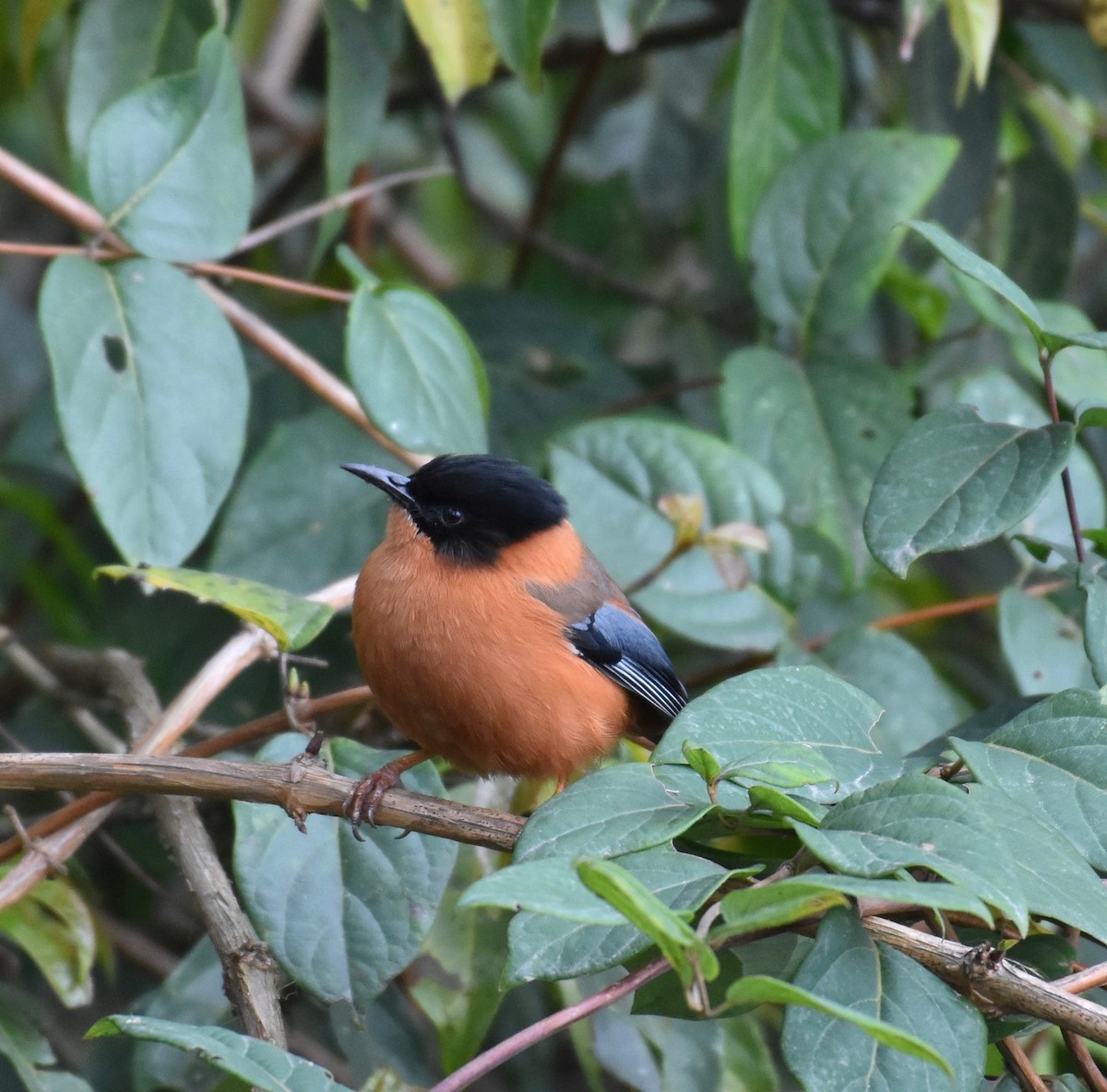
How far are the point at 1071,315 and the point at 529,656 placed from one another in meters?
1.72

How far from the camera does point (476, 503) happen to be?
3.40m

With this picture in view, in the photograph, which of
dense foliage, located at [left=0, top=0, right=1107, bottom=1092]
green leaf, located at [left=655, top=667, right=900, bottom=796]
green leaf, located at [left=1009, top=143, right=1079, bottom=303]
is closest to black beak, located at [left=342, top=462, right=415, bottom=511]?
dense foliage, located at [left=0, top=0, right=1107, bottom=1092]

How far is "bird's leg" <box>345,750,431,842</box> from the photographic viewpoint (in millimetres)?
2289

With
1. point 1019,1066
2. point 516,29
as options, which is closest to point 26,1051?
point 1019,1066

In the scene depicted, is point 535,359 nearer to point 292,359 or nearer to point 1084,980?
point 292,359

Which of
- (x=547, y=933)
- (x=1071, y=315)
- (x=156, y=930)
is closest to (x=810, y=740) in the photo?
(x=547, y=933)

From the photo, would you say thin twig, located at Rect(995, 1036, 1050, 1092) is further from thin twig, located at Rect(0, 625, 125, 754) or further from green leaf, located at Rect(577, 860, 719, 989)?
thin twig, located at Rect(0, 625, 125, 754)

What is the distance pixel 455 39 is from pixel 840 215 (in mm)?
1189

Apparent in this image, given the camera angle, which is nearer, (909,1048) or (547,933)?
(909,1048)

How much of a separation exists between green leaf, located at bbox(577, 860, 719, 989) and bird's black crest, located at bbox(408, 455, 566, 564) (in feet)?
6.25

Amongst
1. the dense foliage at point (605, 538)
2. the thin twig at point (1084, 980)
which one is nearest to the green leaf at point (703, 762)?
the dense foliage at point (605, 538)

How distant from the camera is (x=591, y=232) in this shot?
5.73m

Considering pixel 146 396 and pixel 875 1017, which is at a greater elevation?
pixel 146 396

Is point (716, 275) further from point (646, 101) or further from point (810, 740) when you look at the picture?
point (810, 740)
